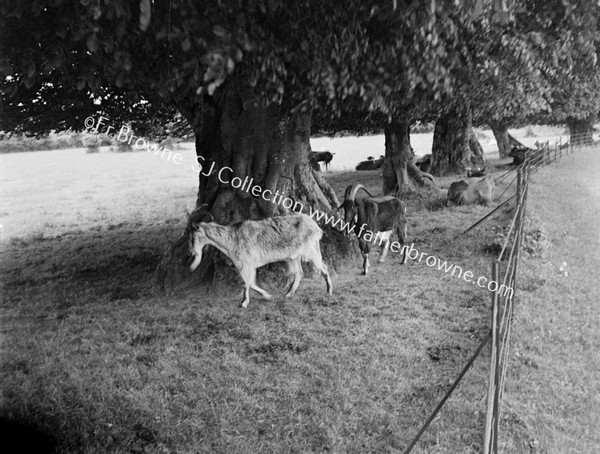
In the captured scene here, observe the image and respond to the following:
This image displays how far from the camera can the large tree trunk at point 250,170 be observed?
6.89 m

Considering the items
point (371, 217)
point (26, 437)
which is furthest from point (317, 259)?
point (26, 437)

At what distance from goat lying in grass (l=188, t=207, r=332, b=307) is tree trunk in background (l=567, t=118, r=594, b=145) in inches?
1118

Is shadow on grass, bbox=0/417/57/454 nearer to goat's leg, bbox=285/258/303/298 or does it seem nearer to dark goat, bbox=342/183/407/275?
goat's leg, bbox=285/258/303/298

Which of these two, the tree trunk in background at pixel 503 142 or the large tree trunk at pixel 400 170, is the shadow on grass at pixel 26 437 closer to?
the large tree trunk at pixel 400 170

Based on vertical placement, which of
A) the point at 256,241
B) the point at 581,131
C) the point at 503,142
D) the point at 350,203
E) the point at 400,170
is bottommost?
the point at 256,241

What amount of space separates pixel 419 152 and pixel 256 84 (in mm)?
22269

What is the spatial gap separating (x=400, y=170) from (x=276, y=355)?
9379 mm

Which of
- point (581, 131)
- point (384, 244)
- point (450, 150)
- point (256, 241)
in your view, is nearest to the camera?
point (256, 241)

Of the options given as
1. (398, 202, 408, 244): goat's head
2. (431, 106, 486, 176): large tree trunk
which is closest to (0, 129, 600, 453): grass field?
(398, 202, 408, 244): goat's head

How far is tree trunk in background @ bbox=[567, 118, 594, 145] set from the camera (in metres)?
29.1

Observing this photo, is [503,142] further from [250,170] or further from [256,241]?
[256,241]

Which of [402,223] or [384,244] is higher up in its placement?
[402,223]

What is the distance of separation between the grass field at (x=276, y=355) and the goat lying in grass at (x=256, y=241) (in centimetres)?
68

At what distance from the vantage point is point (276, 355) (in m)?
5.30
